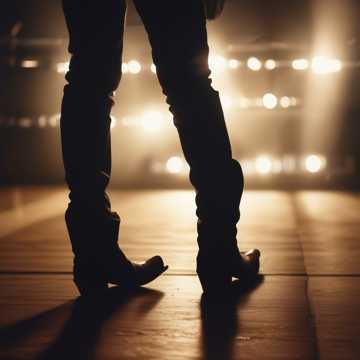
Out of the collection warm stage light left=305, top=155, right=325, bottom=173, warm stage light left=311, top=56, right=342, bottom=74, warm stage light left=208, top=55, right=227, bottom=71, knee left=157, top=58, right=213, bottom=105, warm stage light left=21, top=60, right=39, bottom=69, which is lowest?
warm stage light left=305, top=155, right=325, bottom=173

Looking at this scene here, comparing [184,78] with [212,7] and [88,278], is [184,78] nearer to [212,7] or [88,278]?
[212,7]

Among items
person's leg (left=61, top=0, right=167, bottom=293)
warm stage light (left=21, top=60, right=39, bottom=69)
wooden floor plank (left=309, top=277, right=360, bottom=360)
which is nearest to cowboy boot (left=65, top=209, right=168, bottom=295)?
person's leg (left=61, top=0, right=167, bottom=293)

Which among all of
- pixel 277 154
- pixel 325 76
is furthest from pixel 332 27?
pixel 277 154

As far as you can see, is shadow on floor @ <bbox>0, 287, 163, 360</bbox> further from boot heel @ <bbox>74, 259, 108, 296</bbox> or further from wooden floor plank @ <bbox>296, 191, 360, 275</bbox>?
wooden floor plank @ <bbox>296, 191, 360, 275</bbox>

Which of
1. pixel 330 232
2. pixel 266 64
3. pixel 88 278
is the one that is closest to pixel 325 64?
pixel 266 64

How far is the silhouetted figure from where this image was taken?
1.03 metres

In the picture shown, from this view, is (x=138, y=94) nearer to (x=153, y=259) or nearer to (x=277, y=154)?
(x=277, y=154)

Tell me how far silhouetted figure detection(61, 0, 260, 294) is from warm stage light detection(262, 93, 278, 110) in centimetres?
273

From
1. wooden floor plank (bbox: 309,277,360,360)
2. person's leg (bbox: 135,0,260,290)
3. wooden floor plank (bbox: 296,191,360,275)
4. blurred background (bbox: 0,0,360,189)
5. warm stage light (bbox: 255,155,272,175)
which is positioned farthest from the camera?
blurred background (bbox: 0,0,360,189)

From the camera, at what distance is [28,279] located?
124 cm

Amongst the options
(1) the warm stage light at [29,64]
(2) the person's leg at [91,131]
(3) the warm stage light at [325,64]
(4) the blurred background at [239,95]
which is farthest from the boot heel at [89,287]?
(1) the warm stage light at [29,64]

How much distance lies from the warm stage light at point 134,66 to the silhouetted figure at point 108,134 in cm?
282

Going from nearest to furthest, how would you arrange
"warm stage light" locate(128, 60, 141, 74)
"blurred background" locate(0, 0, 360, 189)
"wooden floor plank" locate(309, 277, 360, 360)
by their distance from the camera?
"wooden floor plank" locate(309, 277, 360, 360) < "blurred background" locate(0, 0, 360, 189) < "warm stage light" locate(128, 60, 141, 74)

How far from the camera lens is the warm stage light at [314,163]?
3646 mm
